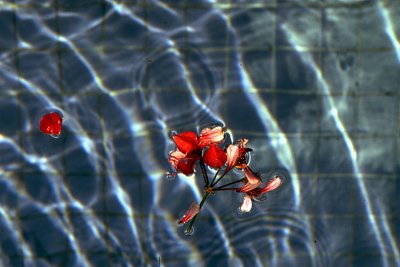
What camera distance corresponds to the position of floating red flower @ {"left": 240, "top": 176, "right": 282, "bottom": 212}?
206cm

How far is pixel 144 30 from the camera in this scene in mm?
2088

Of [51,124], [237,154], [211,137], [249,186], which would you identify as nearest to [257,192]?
[249,186]

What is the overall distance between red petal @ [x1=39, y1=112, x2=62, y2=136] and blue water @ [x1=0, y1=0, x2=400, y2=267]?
0.03 meters

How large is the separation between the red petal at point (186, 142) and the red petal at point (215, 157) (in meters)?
0.06

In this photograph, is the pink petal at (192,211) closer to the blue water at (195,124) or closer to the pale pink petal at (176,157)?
the blue water at (195,124)

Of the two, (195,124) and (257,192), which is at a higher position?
(195,124)

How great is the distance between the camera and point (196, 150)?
2018 millimetres

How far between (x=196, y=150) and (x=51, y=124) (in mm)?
632

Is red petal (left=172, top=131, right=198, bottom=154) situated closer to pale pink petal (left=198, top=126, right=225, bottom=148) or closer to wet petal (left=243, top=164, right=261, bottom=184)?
pale pink petal (left=198, top=126, right=225, bottom=148)

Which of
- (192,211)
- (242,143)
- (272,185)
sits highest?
(242,143)

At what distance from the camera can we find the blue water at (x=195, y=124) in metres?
2.07

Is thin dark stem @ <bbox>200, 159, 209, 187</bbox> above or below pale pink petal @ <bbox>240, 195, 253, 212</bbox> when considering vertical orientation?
above

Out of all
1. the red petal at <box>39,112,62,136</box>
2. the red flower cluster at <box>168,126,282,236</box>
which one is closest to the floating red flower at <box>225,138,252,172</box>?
the red flower cluster at <box>168,126,282,236</box>

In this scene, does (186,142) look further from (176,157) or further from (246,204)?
(246,204)
